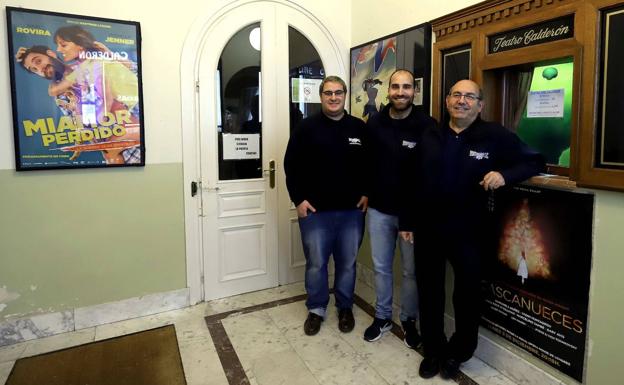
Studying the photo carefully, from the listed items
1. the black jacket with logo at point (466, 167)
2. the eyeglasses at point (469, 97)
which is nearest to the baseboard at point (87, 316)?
the black jacket with logo at point (466, 167)

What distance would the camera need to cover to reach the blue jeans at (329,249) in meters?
2.66

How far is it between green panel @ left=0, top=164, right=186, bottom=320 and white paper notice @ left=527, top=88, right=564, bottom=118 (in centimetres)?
223

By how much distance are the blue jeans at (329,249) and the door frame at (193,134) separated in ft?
2.81

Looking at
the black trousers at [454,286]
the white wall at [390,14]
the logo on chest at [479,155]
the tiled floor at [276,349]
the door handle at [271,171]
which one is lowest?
the tiled floor at [276,349]

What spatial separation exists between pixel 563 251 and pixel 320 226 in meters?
1.33

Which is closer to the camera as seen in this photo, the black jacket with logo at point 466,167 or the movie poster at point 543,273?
the movie poster at point 543,273

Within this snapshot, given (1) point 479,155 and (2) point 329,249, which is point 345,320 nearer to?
(2) point 329,249

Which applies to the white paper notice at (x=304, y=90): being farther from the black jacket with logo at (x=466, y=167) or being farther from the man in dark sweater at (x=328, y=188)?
the black jacket with logo at (x=466, y=167)

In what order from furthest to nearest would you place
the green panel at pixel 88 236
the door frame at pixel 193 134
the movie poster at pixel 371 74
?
the movie poster at pixel 371 74
the door frame at pixel 193 134
the green panel at pixel 88 236

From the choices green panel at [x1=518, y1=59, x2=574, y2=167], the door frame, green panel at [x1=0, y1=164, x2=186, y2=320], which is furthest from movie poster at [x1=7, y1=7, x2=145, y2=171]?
green panel at [x1=518, y1=59, x2=574, y2=167]

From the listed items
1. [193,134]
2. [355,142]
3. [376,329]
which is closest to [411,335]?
[376,329]

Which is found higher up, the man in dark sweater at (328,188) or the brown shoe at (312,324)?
the man in dark sweater at (328,188)

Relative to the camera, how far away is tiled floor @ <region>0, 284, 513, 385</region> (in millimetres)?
2238

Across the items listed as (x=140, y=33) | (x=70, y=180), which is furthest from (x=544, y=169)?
(x=70, y=180)
